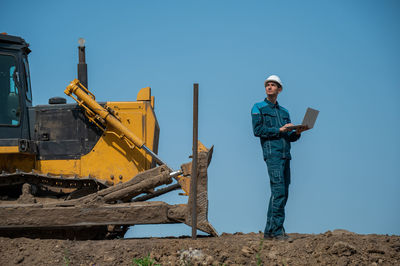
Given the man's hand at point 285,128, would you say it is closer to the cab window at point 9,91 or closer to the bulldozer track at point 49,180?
the bulldozer track at point 49,180

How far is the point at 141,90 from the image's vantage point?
9359 mm

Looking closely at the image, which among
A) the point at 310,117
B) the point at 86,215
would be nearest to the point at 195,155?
the point at 310,117

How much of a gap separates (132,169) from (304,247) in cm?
362

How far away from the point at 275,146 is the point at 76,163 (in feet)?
12.8

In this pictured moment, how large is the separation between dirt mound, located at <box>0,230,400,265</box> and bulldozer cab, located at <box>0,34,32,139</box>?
6.94ft

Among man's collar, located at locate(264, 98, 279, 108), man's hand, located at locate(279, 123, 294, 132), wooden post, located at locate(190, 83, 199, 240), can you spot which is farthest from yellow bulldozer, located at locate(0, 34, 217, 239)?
man's hand, located at locate(279, 123, 294, 132)

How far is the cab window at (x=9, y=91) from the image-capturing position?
849cm

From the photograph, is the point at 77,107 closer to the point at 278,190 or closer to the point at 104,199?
the point at 104,199

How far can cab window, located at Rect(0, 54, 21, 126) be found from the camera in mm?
8492

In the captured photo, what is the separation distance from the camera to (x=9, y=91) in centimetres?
858

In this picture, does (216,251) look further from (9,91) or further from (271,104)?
(9,91)

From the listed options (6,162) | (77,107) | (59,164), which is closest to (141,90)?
(77,107)

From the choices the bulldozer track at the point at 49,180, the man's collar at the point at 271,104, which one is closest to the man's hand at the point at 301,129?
the man's collar at the point at 271,104

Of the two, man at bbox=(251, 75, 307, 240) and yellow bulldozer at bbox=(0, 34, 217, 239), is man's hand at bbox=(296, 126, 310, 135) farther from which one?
yellow bulldozer at bbox=(0, 34, 217, 239)
